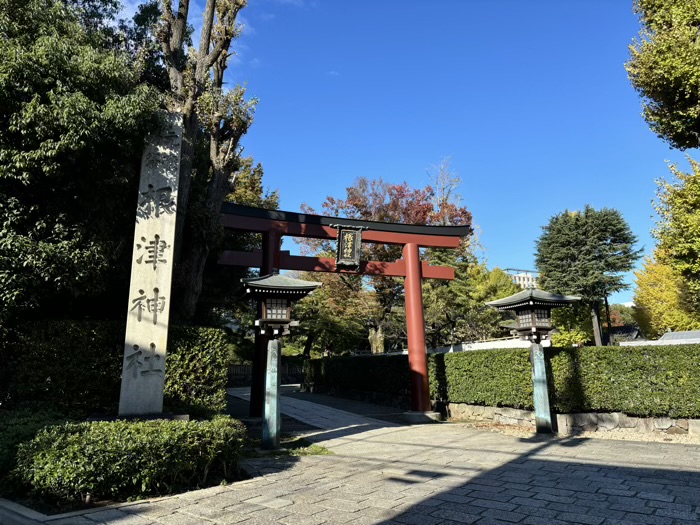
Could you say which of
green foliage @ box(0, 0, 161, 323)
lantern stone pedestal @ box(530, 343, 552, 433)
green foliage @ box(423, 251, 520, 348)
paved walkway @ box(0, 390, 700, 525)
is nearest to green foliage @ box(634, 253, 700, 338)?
green foliage @ box(423, 251, 520, 348)

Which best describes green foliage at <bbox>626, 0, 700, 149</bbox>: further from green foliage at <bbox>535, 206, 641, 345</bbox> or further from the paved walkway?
green foliage at <bbox>535, 206, 641, 345</bbox>

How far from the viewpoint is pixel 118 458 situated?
4.87 m

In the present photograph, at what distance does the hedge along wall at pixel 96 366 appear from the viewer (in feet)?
23.4

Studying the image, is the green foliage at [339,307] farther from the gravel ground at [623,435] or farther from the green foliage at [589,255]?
the green foliage at [589,255]

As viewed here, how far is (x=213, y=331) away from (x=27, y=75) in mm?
5090

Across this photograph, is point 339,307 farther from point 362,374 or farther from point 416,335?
point 416,335

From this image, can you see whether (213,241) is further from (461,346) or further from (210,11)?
(461,346)

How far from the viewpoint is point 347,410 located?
48.3ft

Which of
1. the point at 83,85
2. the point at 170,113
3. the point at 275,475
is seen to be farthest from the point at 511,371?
the point at 83,85

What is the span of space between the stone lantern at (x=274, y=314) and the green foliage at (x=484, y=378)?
594cm

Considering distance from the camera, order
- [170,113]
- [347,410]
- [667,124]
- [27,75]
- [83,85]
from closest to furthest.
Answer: [27,75], [83,85], [170,113], [667,124], [347,410]

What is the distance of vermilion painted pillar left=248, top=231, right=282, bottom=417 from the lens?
11.7m

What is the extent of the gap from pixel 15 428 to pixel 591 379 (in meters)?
10.5

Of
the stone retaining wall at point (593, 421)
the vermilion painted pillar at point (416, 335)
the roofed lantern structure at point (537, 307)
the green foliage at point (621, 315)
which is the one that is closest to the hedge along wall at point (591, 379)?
the stone retaining wall at point (593, 421)
